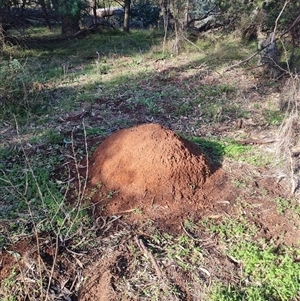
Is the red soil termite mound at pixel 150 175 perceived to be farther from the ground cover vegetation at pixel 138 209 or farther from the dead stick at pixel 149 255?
the dead stick at pixel 149 255

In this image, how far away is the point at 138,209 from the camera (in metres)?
3.25

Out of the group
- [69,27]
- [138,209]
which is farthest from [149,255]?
[69,27]

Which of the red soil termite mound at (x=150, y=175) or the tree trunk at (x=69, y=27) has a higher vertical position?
the red soil termite mound at (x=150, y=175)

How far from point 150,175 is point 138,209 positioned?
35cm

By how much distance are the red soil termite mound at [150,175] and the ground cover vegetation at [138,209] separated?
123mm

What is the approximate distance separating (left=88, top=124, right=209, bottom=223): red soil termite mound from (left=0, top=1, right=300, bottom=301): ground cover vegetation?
0.12m

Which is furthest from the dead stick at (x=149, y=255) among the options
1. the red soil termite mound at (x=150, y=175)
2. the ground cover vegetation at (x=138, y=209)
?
the red soil termite mound at (x=150, y=175)

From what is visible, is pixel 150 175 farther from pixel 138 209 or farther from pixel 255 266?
pixel 255 266

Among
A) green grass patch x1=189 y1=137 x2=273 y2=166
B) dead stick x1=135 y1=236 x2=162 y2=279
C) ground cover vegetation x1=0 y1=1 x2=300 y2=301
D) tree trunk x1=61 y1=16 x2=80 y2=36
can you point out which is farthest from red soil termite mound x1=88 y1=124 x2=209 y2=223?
tree trunk x1=61 y1=16 x2=80 y2=36

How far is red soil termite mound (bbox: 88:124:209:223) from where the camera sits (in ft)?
10.9

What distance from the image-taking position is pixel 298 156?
3.96 metres

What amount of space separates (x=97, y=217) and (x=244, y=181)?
156cm

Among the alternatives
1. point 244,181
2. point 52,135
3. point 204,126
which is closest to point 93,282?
point 244,181

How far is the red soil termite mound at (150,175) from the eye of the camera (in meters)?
3.31
